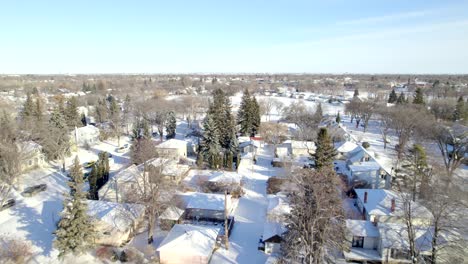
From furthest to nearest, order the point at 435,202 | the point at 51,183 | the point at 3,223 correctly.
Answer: the point at 51,183 < the point at 3,223 < the point at 435,202

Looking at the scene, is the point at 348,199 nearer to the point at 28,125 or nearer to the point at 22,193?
the point at 22,193

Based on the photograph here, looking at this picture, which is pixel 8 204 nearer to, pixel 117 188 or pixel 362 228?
pixel 117 188

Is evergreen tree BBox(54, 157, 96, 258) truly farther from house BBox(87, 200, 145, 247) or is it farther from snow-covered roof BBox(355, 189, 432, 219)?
snow-covered roof BBox(355, 189, 432, 219)

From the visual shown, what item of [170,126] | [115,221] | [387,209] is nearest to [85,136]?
[170,126]

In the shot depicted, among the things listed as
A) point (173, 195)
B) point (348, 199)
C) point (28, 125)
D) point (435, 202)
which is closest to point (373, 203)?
point (348, 199)

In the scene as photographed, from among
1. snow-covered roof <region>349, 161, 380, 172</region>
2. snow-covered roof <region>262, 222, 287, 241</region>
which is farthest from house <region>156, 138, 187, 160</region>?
snow-covered roof <region>349, 161, 380, 172</region>
